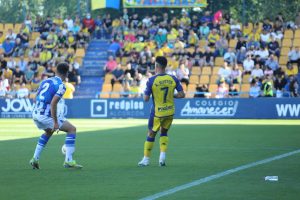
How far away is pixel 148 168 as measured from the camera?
1440 centimetres

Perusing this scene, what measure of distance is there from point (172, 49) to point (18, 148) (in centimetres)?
2168

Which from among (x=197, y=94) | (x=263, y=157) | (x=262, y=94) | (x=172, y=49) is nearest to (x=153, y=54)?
(x=172, y=49)

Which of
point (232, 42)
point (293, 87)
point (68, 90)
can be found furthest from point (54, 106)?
point (232, 42)

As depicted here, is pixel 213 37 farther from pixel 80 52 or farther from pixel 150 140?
pixel 150 140

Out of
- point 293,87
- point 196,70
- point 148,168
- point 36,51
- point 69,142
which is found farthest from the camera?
point 36,51

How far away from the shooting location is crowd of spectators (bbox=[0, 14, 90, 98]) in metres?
40.4

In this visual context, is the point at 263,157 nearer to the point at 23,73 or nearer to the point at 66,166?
the point at 66,166

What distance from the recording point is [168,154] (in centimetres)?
1766

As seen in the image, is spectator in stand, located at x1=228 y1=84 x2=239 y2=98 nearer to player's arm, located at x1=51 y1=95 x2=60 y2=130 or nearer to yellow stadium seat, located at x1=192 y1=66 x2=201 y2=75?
yellow stadium seat, located at x1=192 y1=66 x2=201 y2=75

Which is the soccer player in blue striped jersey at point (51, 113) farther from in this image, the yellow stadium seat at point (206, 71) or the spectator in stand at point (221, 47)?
the spectator in stand at point (221, 47)

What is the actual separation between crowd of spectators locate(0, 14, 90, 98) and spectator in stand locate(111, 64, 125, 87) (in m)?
2.17

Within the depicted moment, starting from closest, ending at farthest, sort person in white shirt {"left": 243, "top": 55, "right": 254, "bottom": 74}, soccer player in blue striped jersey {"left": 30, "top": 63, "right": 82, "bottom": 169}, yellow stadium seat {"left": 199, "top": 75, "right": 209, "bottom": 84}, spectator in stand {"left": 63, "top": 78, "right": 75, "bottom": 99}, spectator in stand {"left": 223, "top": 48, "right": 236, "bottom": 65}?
soccer player in blue striped jersey {"left": 30, "top": 63, "right": 82, "bottom": 169} → spectator in stand {"left": 63, "top": 78, "right": 75, "bottom": 99} → person in white shirt {"left": 243, "top": 55, "right": 254, "bottom": 74} → spectator in stand {"left": 223, "top": 48, "right": 236, "bottom": 65} → yellow stadium seat {"left": 199, "top": 75, "right": 209, "bottom": 84}

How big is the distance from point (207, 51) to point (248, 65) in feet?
8.78

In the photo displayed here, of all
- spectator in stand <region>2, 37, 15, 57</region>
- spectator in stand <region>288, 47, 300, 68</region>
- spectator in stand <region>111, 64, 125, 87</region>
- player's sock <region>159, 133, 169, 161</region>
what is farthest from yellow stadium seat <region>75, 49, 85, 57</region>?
player's sock <region>159, 133, 169, 161</region>
